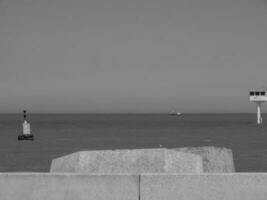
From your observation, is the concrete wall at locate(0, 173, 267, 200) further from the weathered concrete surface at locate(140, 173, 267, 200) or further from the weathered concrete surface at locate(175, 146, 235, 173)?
the weathered concrete surface at locate(175, 146, 235, 173)

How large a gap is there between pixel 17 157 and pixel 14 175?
4082cm

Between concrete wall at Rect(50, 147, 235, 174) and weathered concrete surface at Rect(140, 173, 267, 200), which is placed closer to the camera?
weathered concrete surface at Rect(140, 173, 267, 200)

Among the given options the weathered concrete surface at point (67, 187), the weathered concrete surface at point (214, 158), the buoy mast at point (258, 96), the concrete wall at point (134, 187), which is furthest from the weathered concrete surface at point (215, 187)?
the buoy mast at point (258, 96)

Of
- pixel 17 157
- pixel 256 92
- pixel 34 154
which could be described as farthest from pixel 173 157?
pixel 256 92

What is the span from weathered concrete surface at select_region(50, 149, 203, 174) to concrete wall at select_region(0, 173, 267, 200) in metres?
1.39

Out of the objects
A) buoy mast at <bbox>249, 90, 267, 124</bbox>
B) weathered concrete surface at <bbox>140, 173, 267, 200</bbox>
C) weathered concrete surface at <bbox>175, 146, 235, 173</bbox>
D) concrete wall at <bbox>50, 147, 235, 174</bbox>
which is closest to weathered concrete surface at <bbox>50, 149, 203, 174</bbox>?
concrete wall at <bbox>50, 147, 235, 174</bbox>

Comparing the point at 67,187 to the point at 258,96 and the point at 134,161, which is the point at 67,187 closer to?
the point at 134,161

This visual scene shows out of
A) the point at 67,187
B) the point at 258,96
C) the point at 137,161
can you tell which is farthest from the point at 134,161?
the point at 258,96

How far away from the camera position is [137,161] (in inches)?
383

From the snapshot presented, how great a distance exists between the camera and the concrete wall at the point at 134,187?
8.14 metres

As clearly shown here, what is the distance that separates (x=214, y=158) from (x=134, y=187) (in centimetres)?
379

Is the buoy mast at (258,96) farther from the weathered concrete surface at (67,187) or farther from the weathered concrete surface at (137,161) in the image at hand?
the weathered concrete surface at (67,187)

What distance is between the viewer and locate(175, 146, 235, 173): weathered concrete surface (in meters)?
11.5

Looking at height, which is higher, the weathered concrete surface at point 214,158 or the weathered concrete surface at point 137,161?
the weathered concrete surface at point 214,158
